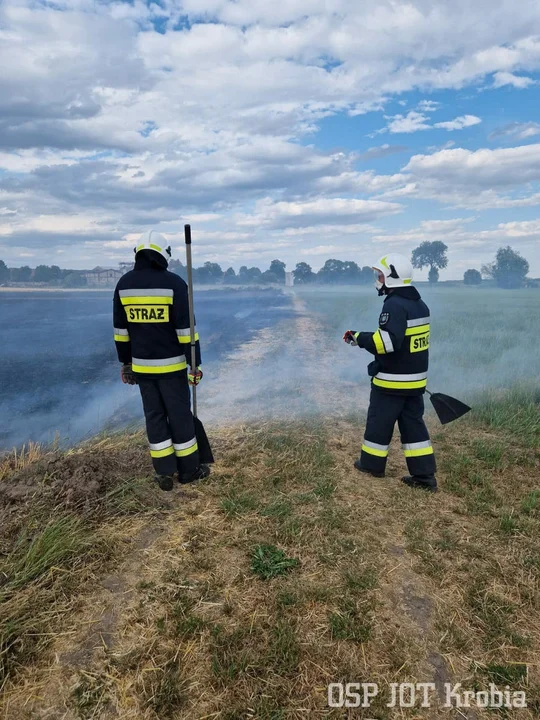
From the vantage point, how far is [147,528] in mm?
3746

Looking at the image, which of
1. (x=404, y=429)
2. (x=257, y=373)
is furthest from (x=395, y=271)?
(x=257, y=373)

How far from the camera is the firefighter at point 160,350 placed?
4.16 meters

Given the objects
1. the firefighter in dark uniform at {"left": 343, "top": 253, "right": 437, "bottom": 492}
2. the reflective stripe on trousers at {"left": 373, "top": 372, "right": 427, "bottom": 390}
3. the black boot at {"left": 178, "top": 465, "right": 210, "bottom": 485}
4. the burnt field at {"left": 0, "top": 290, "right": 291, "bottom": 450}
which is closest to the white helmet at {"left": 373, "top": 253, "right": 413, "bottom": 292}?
the firefighter in dark uniform at {"left": 343, "top": 253, "right": 437, "bottom": 492}

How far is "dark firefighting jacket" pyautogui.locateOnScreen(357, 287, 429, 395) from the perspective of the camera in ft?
14.2

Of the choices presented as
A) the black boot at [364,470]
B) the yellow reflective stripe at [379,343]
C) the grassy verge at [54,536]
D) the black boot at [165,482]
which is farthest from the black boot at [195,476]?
the yellow reflective stripe at [379,343]

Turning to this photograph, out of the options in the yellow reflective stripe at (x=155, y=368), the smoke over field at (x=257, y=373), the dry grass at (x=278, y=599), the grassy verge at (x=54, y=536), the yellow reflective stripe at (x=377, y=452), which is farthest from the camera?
the smoke over field at (x=257, y=373)

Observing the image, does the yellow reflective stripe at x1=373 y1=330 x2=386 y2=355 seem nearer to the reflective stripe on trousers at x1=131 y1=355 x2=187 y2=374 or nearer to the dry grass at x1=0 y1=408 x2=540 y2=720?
the dry grass at x1=0 y1=408 x2=540 y2=720

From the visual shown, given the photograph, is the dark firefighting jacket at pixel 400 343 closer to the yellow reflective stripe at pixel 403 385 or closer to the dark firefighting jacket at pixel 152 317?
the yellow reflective stripe at pixel 403 385

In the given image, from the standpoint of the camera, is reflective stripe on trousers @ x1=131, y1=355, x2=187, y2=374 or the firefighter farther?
reflective stripe on trousers @ x1=131, y1=355, x2=187, y2=374

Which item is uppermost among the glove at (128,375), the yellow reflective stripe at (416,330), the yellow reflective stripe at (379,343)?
the yellow reflective stripe at (416,330)

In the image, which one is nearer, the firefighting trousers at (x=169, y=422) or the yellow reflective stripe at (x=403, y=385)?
the firefighting trousers at (x=169, y=422)

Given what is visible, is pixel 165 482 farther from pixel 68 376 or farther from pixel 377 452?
pixel 68 376

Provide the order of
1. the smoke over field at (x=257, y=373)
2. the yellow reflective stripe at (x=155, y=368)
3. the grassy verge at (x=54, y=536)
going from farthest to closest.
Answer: the smoke over field at (x=257, y=373) < the yellow reflective stripe at (x=155, y=368) < the grassy verge at (x=54, y=536)

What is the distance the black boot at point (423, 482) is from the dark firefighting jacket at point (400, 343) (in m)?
0.89
